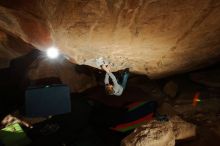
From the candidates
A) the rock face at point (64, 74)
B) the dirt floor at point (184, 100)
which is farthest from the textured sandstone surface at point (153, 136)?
the rock face at point (64, 74)

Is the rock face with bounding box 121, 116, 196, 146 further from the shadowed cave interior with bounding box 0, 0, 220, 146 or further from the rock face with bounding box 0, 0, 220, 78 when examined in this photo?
the rock face with bounding box 0, 0, 220, 78

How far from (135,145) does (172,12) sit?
263 centimetres

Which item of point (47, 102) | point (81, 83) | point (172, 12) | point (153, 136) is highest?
point (172, 12)

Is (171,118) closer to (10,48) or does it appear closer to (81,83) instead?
(81,83)

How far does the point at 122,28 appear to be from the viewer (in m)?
4.02

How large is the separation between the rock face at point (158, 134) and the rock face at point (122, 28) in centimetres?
166

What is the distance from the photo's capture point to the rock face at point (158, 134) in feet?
14.5

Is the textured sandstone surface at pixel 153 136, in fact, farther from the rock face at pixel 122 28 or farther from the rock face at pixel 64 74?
the rock face at pixel 64 74

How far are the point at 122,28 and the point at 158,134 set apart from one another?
2.24 metres

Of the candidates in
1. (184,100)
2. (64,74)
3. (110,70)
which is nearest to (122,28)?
(110,70)

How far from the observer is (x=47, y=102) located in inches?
254

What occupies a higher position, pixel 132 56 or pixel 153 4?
pixel 153 4

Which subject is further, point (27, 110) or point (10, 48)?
point (10, 48)

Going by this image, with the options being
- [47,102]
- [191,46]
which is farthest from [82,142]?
[191,46]
